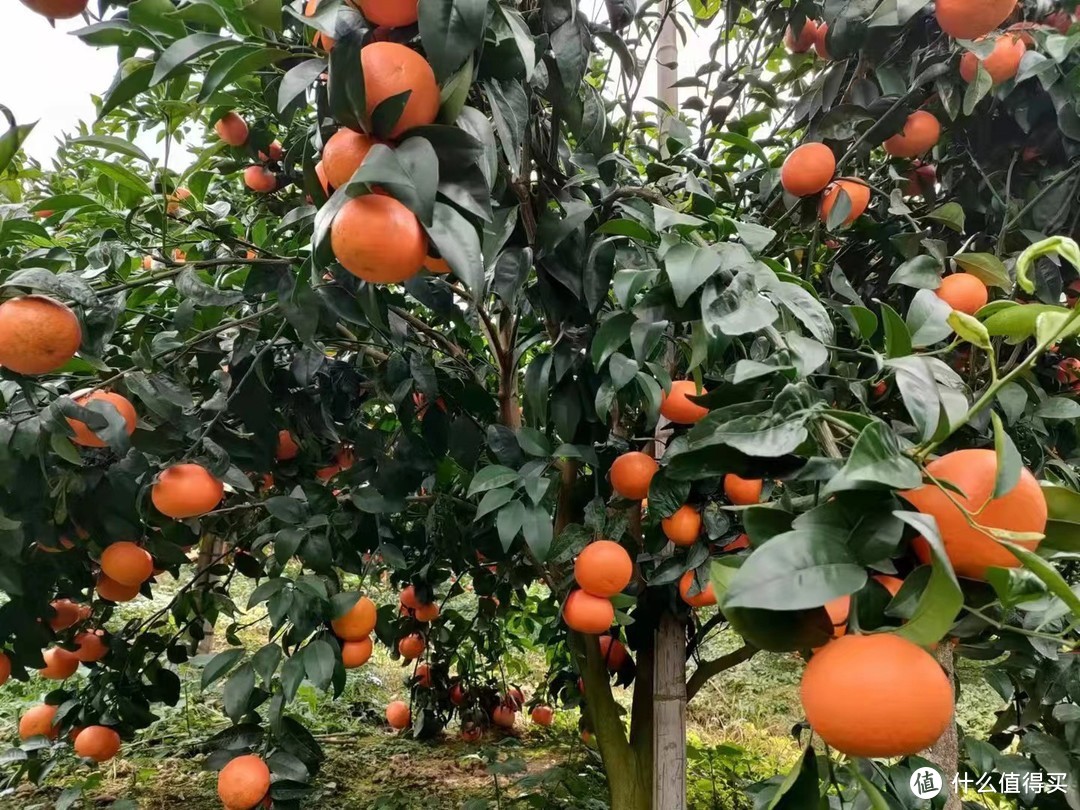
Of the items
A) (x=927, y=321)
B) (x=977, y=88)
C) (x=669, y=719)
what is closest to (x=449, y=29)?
(x=927, y=321)

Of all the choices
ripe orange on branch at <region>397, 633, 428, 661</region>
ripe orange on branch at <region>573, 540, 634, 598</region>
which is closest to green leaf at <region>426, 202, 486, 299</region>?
ripe orange on branch at <region>573, 540, 634, 598</region>

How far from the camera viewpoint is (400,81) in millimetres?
453

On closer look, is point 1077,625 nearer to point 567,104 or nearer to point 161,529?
point 567,104

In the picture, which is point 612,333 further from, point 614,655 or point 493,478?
point 614,655

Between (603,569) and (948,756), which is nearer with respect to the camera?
(603,569)

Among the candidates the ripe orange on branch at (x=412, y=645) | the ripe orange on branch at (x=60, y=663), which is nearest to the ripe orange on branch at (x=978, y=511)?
the ripe orange on branch at (x=60, y=663)

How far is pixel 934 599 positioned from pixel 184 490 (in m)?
0.87

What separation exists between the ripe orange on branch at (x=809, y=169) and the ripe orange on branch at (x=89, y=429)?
93 centimetres

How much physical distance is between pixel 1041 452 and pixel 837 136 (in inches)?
20.7

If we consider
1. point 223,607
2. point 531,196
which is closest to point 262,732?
point 223,607

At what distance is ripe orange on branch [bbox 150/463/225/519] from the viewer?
895 millimetres

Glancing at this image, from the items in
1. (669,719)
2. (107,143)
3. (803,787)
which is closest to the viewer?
(803,787)

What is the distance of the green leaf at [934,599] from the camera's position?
307mm

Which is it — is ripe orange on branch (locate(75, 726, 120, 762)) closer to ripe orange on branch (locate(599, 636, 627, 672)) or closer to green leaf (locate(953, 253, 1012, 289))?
ripe orange on branch (locate(599, 636, 627, 672))
